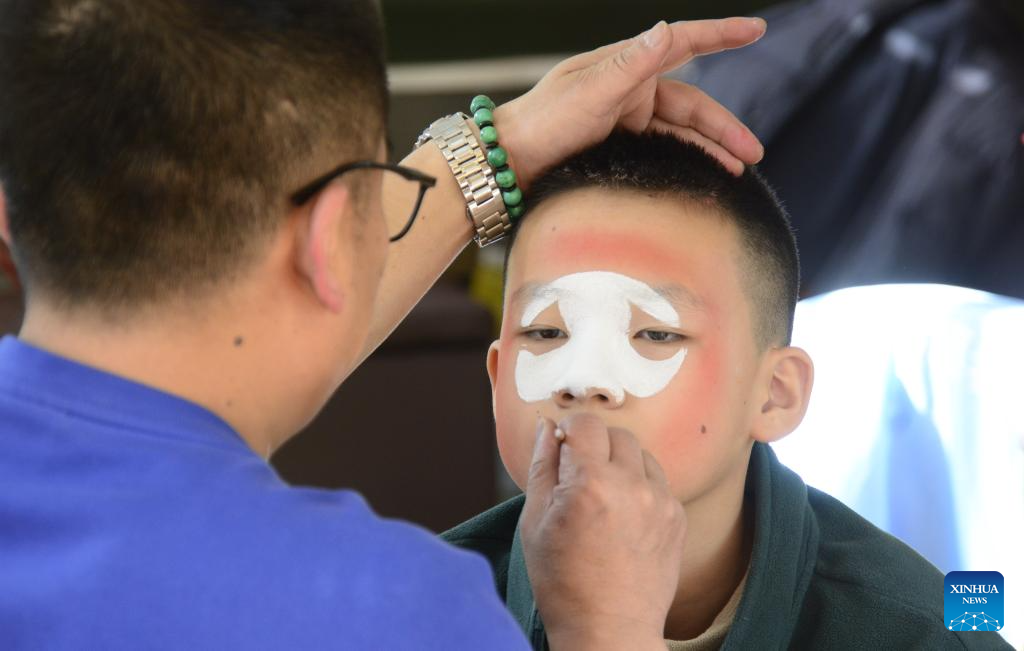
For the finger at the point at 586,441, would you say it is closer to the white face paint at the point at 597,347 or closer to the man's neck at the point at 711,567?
the white face paint at the point at 597,347

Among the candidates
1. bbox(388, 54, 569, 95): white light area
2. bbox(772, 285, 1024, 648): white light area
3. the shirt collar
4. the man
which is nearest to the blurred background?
bbox(772, 285, 1024, 648): white light area

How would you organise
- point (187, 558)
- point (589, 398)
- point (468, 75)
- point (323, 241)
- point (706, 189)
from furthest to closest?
1. point (468, 75)
2. point (706, 189)
3. point (589, 398)
4. point (323, 241)
5. point (187, 558)

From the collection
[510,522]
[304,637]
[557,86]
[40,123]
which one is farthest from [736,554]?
[40,123]

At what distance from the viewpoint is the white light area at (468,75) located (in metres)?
2.84

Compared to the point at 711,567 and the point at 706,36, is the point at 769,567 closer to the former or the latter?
the point at 711,567

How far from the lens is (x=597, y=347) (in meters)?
1.08

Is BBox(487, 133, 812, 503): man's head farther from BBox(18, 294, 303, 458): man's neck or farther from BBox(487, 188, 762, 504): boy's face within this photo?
BBox(18, 294, 303, 458): man's neck

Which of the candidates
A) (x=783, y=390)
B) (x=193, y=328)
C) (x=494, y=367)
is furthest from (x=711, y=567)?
(x=193, y=328)

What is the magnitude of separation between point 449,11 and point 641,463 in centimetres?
195

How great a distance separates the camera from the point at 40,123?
696 millimetres

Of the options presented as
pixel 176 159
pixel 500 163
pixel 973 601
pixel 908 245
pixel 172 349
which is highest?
pixel 176 159

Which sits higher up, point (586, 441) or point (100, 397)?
point (100, 397)

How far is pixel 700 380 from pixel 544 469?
0.65 ft

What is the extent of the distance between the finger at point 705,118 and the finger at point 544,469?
1.29 ft
